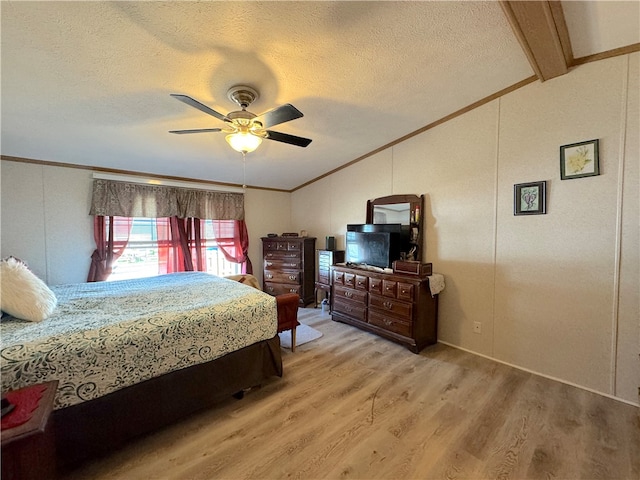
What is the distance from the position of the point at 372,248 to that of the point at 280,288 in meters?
2.04

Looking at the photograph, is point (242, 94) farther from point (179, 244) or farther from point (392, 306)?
point (179, 244)

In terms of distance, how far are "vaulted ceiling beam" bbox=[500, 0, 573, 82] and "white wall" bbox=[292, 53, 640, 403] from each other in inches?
9.9

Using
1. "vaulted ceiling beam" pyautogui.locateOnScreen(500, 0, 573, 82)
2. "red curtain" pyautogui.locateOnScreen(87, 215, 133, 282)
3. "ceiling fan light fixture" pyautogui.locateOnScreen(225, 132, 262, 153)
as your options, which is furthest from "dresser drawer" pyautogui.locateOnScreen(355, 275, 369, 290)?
"red curtain" pyautogui.locateOnScreen(87, 215, 133, 282)

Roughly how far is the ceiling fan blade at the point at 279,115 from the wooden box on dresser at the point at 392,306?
2071 mm

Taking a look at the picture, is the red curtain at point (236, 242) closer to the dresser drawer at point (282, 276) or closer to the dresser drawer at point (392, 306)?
the dresser drawer at point (282, 276)

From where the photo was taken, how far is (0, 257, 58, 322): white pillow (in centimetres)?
160

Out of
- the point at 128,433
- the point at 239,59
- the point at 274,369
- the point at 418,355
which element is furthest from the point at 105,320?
the point at 418,355

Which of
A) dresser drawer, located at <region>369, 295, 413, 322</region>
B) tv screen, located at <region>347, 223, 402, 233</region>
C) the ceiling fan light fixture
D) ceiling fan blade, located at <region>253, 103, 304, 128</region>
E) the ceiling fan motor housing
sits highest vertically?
the ceiling fan motor housing

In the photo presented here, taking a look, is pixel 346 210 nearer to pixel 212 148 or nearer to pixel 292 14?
pixel 212 148

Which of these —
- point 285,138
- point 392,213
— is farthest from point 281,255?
point 285,138

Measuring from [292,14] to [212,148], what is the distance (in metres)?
2.08

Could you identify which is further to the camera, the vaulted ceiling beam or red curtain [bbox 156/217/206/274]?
red curtain [bbox 156/217/206/274]

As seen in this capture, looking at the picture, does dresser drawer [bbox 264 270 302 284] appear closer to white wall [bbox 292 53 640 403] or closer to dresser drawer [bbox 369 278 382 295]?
dresser drawer [bbox 369 278 382 295]

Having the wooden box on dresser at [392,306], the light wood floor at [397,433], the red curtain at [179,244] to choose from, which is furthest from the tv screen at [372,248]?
the red curtain at [179,244]
